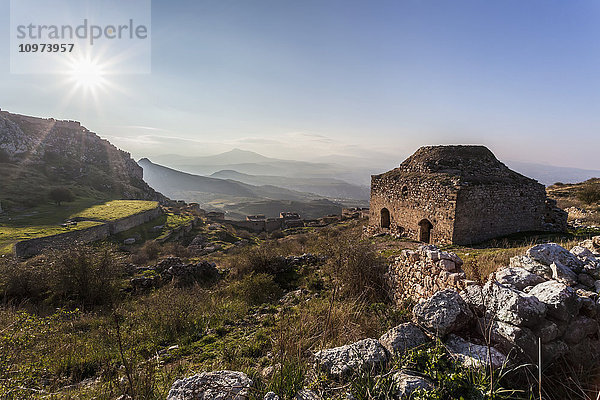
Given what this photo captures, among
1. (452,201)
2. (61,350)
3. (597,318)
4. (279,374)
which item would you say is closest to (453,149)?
(452,201)

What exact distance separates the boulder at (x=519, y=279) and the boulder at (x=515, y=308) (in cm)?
52

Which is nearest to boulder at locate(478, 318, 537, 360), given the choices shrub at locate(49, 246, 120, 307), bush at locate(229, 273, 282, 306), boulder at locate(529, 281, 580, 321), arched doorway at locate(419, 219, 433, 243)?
boulder at locate(529, 281, 580, 321)

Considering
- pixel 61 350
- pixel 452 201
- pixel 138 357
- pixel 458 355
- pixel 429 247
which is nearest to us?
pixel 458 355

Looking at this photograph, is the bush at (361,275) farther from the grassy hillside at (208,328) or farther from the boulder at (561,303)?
A: the boulder at (561,303)

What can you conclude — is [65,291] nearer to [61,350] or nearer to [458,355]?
[61,350]

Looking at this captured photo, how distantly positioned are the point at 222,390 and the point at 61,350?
413cm

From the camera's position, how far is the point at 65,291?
304 inches

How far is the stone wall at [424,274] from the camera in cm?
420

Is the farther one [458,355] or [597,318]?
[597,318]

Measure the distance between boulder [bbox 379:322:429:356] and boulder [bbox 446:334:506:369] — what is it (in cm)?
29

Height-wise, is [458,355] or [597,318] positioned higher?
[597,318]

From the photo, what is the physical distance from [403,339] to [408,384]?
26.3 inches

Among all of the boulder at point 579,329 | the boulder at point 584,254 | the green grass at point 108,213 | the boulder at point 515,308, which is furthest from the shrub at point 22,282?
the green grass at point 108,213

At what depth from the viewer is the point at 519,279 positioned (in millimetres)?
3402
